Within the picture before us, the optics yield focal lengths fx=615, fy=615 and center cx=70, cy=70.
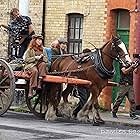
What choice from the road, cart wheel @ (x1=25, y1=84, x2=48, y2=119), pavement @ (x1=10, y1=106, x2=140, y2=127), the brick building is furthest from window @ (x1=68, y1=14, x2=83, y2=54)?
the road

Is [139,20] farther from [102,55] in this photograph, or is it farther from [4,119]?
[4,119]

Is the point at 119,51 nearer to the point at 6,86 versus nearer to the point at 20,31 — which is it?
the point at 20,31

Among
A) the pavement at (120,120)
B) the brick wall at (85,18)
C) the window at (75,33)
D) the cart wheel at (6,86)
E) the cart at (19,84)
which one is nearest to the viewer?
the cart at (19,84)

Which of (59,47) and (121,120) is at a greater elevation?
(59,47)

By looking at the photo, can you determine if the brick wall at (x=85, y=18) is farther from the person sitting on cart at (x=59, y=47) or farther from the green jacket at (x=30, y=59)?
the green jacket at (x=30, y=59)

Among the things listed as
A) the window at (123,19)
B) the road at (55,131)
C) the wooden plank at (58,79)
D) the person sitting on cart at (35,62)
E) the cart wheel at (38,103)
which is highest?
the window at (123,19)

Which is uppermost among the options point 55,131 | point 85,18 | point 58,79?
point 85,18

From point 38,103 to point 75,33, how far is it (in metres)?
5.96

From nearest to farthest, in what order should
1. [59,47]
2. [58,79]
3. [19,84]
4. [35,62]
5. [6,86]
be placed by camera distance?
1. [58,79]
2. [35,62]
3. [6,86]
4. [19,84]
5. [59,47]

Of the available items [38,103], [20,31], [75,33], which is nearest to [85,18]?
[75,33]

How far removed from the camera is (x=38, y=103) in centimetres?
1681

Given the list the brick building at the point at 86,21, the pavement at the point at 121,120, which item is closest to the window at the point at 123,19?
the brick building at the point at 86,21

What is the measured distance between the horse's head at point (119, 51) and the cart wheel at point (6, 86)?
266cm

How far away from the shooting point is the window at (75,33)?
2203 cm
